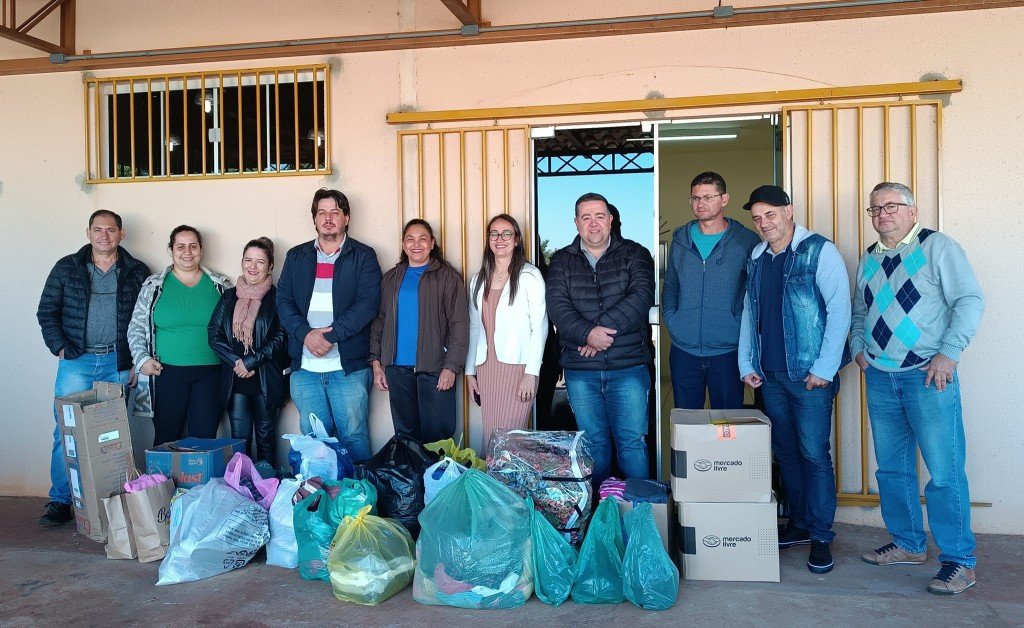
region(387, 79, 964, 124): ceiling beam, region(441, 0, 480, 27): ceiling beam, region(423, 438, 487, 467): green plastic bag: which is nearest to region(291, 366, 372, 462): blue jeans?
region(423, 438, 487, 467): green plastic bag

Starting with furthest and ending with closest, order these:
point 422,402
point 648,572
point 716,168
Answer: point 716,168
point 422,402
point 648,572

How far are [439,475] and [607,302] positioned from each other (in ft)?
3.84

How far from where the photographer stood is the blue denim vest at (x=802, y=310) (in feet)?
11.1

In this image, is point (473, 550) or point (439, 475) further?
point (439, 475)

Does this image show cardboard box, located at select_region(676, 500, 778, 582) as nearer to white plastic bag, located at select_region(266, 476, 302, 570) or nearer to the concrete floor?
the concrete floor

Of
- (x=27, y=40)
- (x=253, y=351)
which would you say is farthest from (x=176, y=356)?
(x=27, y=40)

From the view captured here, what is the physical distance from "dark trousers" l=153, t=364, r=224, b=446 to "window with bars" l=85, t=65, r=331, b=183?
1.24 meters

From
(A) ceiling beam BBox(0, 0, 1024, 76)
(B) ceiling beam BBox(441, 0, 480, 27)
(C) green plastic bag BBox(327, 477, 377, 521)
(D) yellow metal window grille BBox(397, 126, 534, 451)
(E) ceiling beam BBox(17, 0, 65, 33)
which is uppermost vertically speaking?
(E) ceiling beam BBox(17, 0, 65, 33)

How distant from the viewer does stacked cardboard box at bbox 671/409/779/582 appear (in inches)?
126

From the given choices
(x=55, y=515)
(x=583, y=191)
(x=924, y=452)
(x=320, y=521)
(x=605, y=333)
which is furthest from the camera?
(x=583, y=191)

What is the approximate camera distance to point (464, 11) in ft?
13.5

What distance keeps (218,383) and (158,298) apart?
0.59 meters

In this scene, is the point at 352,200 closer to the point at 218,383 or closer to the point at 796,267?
the point at 218,383

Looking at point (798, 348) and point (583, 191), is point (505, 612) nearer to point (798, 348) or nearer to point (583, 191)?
point (798, 348)
